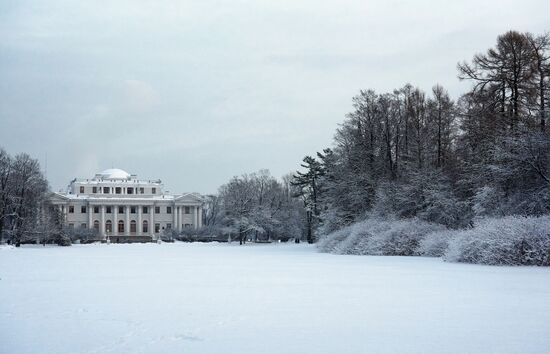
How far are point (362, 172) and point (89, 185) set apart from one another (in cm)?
9602

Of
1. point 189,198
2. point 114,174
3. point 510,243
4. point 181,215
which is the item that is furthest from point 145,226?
point 510,243

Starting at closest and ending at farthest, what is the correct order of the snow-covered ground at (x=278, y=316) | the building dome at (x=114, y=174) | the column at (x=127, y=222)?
the snow-covered ground at (x=278, y=316) < the column at (x=127, y=222) < the building dome at (x=114, y=174)

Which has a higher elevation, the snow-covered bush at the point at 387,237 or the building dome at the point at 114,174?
the building dome at the point at 114,174

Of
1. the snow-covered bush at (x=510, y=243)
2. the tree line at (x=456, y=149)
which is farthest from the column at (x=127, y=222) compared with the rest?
the snow-covered bush at (x=510, y=243)

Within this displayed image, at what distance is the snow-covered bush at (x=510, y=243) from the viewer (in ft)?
70.0

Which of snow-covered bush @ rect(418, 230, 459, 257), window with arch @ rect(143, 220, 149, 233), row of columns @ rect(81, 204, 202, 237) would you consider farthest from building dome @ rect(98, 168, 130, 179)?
snow-covered bush @ rect(418, 230, 459, 257)

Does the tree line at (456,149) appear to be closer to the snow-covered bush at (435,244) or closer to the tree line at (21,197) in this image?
the snow-covered bush at (435,244)

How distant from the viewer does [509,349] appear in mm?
6824

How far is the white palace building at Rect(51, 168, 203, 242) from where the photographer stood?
401ft

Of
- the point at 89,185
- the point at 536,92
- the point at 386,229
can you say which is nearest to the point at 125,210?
the point at 89,185

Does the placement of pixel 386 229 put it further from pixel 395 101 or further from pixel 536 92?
pixel 395 101

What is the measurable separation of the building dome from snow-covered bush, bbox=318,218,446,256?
101 metres

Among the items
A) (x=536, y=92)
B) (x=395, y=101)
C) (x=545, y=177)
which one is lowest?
(x=545, y=177)

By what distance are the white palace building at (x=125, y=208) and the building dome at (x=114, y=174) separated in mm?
769
